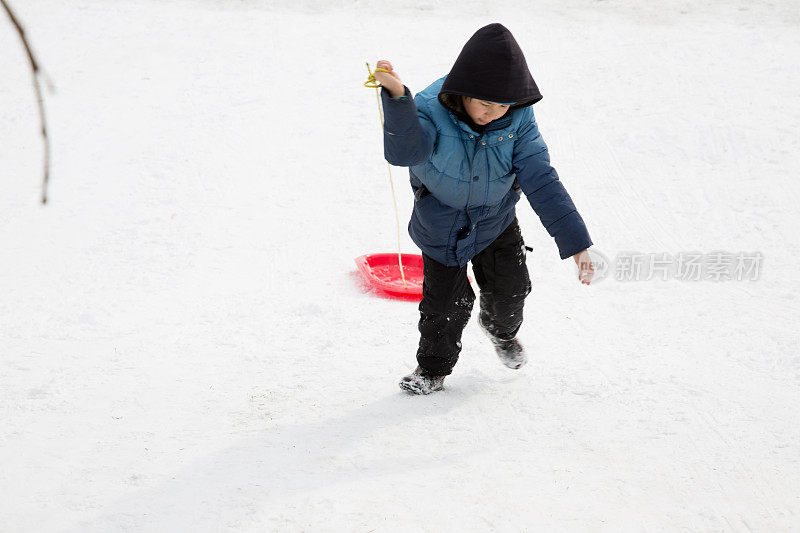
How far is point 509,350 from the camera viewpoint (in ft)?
10.8

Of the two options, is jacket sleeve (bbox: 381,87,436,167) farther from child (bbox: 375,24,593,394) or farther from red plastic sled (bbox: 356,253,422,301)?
red plastic sled (bbox: 356,253,422,301)

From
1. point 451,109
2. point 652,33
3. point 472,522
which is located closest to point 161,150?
point 451,109

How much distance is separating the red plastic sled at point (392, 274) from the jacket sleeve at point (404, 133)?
1.66 m

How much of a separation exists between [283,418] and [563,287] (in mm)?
2079

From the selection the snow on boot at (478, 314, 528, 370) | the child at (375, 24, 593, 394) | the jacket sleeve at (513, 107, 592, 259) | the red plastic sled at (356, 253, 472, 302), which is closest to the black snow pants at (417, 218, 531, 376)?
the child at (375, 24, 593, 394)

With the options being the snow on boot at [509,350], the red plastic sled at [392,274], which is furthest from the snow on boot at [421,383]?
the red plastic sled at [392,274]

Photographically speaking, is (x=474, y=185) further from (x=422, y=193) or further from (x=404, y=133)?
(x=404, y=133)

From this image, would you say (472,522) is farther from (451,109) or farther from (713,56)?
(713,56)

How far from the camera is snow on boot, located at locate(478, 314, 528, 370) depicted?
327cm

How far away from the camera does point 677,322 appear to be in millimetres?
3936

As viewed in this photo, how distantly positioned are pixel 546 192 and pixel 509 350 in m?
0.94

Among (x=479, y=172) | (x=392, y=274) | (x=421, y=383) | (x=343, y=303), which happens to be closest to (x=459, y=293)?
(x=421, y=383)

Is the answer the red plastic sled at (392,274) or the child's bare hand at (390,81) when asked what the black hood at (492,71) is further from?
the red plastic sled at (392,274)

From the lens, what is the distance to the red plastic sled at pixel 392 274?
4.08 m
